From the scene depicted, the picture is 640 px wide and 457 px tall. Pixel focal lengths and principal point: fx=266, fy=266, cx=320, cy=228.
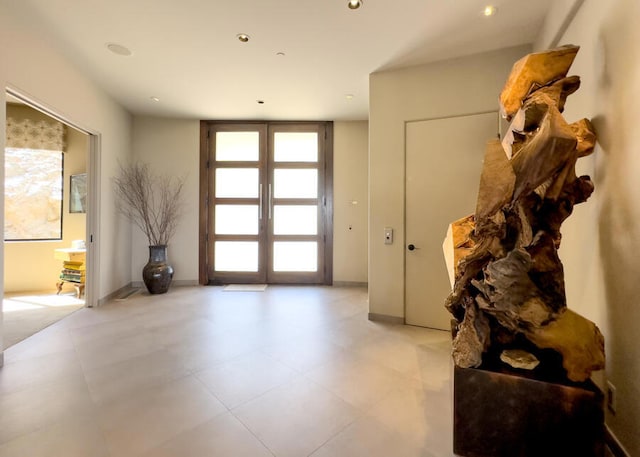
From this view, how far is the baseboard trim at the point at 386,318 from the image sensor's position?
3281mm

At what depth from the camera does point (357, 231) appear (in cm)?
506

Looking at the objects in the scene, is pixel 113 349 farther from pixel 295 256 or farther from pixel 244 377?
pixel 295 256

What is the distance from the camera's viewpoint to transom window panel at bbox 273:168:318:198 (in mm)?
5117

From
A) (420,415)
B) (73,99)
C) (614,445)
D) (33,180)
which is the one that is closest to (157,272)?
(73,99)

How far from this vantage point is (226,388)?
6.46 ft

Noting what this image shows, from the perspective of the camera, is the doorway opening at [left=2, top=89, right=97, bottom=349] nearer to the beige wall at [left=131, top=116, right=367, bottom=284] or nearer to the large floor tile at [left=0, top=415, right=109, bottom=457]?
the beige wall at [left=131, top=116, right=367, bottom=284]

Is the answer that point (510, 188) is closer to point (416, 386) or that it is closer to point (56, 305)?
point (416, 386)

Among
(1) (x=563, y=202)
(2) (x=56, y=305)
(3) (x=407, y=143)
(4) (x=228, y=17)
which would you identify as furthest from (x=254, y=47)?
(2) (x=56, y=305)

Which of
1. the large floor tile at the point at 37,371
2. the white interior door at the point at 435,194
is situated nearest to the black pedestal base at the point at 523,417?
the white interior door at the point at 435,194

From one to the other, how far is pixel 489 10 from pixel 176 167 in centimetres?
497

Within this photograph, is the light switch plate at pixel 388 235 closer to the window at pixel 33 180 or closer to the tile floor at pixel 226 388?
the tile floor at pixel 226 388

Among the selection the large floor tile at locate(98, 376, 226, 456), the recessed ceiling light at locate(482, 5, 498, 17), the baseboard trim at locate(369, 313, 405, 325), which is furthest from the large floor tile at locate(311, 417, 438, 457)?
the recessed ceiling light at locate(482, 5, 498, 17)

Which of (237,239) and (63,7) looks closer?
(63,7)

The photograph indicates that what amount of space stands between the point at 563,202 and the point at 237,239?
474cm
